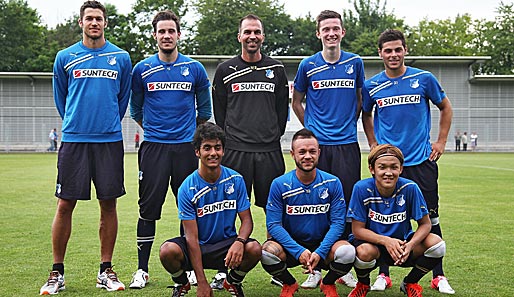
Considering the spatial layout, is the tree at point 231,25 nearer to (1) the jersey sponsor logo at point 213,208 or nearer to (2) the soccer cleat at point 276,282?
(2) the soccer cleat at point 276,282

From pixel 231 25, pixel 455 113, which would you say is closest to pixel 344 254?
pixel 455 113

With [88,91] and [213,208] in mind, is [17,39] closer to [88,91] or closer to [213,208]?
[88,91]

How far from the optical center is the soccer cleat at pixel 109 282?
203 inches

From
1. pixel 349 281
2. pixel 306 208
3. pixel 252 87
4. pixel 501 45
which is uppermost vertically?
pixel 501 45

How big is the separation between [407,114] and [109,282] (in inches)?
113

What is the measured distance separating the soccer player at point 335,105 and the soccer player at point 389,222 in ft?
1.77

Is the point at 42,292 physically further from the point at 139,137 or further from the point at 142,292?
the point at 139,137

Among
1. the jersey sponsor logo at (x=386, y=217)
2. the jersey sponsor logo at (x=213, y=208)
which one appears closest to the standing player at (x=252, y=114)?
the jersey sponsor logo at (x=213, y=208)

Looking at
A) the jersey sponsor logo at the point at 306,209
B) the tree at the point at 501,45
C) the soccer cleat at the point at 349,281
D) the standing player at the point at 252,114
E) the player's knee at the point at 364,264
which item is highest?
the tree at the point at 501,45

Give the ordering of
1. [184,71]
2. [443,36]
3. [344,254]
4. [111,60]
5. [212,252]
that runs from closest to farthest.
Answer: [344,254], [212,252], [111,60], [184,71], [443,36]

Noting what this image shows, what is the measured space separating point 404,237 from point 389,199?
0.35m

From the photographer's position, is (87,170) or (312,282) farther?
(312,282)

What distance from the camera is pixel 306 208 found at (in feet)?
16.4

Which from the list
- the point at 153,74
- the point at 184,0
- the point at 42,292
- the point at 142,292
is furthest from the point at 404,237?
the point at 184,0
